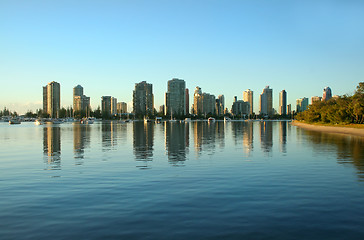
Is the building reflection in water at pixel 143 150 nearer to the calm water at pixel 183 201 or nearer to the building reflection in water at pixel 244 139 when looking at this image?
the calm water at pixel 183 201

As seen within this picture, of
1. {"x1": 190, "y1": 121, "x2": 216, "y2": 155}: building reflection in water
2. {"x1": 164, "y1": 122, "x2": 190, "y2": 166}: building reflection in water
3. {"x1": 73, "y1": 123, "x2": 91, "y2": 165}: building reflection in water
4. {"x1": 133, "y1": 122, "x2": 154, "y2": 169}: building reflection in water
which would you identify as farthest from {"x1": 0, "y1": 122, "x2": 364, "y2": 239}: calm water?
{"x1": 190, "y1": 121, "x2": 216, "y2": 155}: building reflection in water

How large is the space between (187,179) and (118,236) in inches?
464

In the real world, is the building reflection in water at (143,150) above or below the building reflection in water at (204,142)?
below

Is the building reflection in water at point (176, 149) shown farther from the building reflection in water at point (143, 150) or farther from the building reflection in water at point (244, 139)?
the building reflection in water at point (244, 139)

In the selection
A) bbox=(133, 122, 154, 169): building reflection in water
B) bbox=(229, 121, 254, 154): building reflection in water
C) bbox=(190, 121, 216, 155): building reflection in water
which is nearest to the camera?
bbox=(133, 122, 154, 169): building reflection in water

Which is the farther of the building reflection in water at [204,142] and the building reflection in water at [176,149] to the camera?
the building reflection in water at [204,142]

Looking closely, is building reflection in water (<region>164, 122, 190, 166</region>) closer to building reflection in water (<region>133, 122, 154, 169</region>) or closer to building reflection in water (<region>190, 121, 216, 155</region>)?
building reflection in water (<region>190, 121, 216, 155</region>)

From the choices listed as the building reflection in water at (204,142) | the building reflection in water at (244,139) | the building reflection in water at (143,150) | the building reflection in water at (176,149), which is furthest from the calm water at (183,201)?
the building reflection in water at (244,139)

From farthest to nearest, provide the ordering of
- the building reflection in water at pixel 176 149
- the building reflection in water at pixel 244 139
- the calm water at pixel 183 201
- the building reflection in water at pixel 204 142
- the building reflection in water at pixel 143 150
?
the building reflection in water at pixel 244 139 < the building reflection in water at pixel 204 142 < the building reflection in water at pixel 176 149 < the building reflection in water at pixel 143 150 < the calm water at pixel 183 201

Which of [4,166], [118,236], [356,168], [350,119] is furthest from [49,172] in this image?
[350,119]

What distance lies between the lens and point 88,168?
95.3 feet

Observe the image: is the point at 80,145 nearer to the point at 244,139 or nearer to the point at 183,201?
the point at 244,139

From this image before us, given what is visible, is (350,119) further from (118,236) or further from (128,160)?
(118,236)

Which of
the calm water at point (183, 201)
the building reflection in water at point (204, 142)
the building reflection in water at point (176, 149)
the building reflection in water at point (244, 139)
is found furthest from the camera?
the building reflection in water at point (244, 139)
